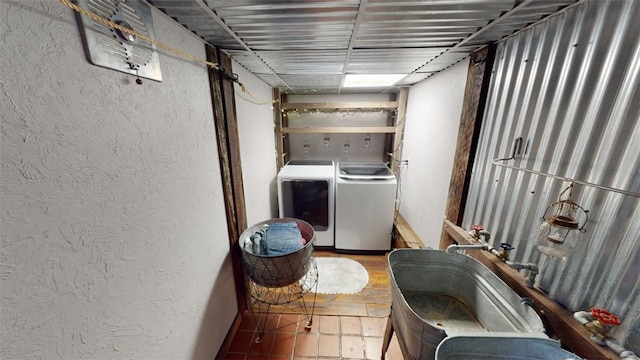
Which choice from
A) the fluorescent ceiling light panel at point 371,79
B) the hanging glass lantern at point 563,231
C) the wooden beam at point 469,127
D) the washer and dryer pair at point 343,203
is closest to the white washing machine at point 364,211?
the washer and dryer pair at point 343,203

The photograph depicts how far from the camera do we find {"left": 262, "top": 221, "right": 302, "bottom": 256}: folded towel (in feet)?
4.47

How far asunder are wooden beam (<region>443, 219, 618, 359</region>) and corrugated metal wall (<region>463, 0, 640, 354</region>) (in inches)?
2.0

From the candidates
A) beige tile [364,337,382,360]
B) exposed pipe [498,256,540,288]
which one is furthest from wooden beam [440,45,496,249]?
beige tile [364,337,382,360]

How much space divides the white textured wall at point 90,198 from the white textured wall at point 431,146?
1782 millimetres

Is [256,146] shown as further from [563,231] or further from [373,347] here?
[563,231]

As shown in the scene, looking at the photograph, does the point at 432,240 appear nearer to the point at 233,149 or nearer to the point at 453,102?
the point at 453,102

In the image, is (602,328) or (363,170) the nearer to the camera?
(602,328)

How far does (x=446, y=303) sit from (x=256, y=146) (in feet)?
6.29

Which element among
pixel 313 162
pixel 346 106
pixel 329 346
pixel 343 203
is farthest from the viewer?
pixel 313 162

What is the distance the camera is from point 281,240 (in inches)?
56.6

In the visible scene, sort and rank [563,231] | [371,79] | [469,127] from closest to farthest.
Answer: [563,231] < [469,127] < [371,79]

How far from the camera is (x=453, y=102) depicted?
1.61m

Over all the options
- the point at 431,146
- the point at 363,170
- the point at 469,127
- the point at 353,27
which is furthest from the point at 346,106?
the point at 353,27

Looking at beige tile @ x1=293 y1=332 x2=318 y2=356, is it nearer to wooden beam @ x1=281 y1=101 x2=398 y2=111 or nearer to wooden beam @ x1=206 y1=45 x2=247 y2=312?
wooden beam @ x1=206 y1=45 x2=247 y2=312
